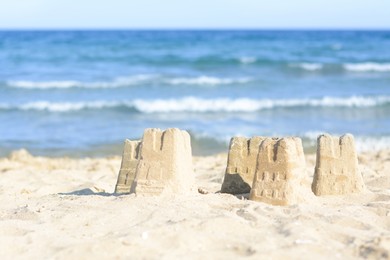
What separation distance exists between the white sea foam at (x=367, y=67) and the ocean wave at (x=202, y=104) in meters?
8.31

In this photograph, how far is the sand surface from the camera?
3.95m

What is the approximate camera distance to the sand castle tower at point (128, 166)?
226 inches

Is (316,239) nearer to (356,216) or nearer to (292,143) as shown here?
(356,216)

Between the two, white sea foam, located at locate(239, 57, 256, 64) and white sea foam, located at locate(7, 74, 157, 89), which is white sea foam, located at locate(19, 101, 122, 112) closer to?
white sea foam, located at locate(7, 74, 157, 89)

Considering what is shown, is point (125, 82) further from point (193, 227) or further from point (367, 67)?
point (193, 227)

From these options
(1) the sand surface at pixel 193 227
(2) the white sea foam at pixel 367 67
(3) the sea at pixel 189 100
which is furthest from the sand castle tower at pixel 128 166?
(2) the white sea foam at pixel 367 67

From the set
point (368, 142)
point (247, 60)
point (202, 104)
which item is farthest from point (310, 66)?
point (368, 142)

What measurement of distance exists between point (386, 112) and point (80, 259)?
1233cm

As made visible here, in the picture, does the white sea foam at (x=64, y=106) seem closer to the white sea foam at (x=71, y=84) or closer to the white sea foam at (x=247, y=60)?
the white sea foam at (x=71, y=84)

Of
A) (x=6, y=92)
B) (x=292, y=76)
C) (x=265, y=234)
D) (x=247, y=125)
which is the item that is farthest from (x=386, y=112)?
(x=265, y=234)

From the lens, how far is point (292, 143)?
501cm

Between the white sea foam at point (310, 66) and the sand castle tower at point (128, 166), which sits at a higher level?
the white sea foam at point (310, 66)

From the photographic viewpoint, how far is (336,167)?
A: 545 centimetres

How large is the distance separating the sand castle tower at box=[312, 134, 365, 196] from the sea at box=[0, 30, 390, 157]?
5637 mm
